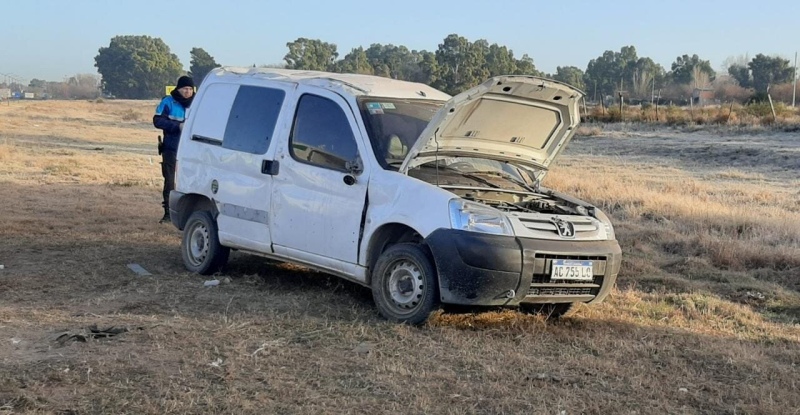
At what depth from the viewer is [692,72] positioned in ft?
353

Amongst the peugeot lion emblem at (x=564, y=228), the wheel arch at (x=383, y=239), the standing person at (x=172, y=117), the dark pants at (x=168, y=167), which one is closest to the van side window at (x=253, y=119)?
the wheel arch at (x=383, y=239)

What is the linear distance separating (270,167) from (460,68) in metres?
55.7

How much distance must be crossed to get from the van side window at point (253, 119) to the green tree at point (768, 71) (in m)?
86.6


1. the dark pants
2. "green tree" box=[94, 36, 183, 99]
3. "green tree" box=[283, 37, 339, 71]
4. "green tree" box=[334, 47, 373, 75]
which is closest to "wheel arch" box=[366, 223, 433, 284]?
the dark pants

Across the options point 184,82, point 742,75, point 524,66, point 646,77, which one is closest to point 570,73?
point 646,77

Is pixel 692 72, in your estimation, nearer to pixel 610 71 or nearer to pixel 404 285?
pixel 610 71

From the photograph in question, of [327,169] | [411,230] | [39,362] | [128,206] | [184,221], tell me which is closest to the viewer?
[39,362]

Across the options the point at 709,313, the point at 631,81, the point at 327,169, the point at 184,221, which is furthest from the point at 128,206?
the point at 631,81

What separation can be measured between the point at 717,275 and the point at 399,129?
4071 millimetres

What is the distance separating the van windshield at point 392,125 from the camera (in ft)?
20.9

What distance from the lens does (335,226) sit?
6488 mm

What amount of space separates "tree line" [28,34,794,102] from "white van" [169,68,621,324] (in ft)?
113

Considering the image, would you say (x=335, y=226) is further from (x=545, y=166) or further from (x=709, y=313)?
(x=709, y=313)

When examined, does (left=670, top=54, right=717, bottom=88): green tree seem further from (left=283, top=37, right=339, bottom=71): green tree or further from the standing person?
the standing person
